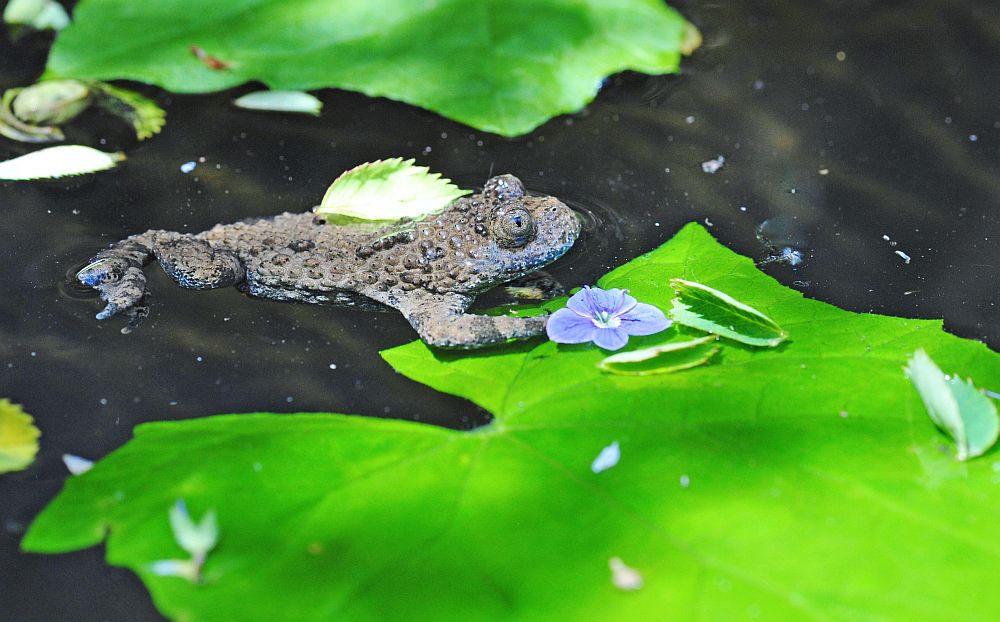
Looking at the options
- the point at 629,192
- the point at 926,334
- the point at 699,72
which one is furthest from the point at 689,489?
the point at 699,72

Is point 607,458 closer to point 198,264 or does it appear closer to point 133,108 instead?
point 198,264

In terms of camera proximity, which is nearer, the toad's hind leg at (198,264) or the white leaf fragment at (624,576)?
the white leaf fragment at (624,576)

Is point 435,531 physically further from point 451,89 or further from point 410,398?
point 451,89

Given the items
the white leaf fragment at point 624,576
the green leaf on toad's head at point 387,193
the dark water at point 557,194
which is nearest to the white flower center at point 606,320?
the dark water at point 557,194

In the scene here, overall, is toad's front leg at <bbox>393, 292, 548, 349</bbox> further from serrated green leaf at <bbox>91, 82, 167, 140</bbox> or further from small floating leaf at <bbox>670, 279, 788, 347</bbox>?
serrated green leaf at <bbox>91, 82, 167, 140</bbox>

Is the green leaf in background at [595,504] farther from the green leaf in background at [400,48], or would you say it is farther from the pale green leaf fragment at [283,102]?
the pale green leaf fragment at [283,102]

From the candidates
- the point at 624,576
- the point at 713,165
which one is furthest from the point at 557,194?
the point at 624,576

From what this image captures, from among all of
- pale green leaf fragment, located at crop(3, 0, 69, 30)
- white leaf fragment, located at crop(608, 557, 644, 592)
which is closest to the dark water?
pale green leaf fragment, located at crop(3, 0, 69, 30)
